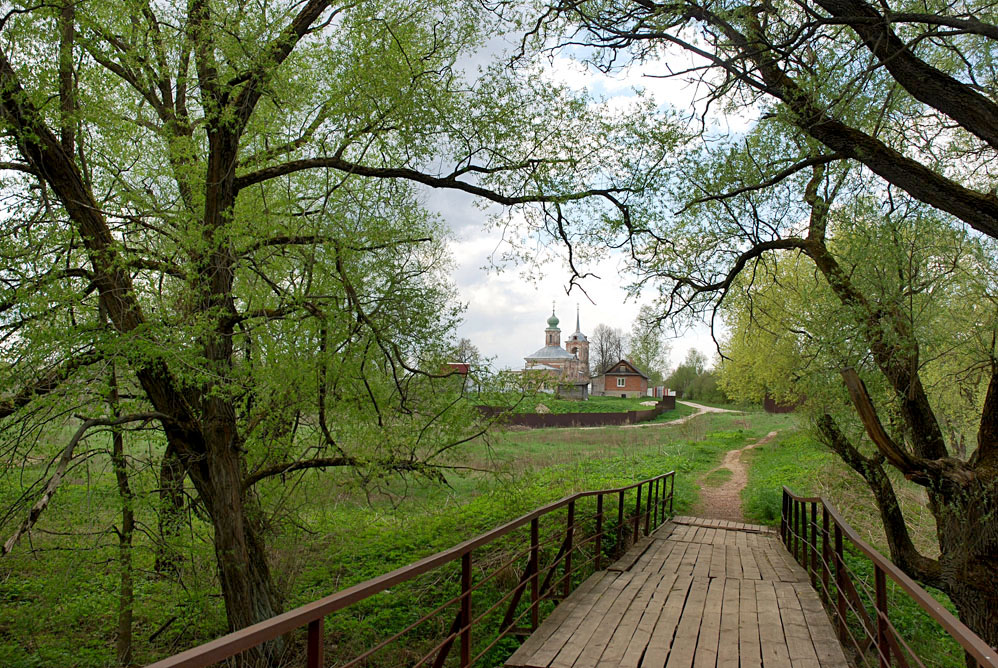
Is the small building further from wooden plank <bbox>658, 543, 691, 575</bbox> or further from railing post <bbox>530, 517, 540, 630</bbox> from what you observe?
railing post <bbox>530, 517, 540, 630</bbox>

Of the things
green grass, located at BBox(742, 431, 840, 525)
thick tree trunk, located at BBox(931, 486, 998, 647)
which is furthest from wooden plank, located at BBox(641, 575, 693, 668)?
green grass, located at BBox(742, 431, 840, 525)

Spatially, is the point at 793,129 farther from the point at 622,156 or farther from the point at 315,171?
the point at 315,171

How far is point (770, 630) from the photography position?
5.76 metres

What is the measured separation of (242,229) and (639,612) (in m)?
5.45

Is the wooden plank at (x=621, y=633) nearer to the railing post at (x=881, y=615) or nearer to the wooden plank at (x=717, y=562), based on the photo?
the wooden plank at (x=717, y=562)

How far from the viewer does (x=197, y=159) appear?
29.8ft

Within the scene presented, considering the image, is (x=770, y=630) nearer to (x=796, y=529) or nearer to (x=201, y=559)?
(x=796, y=529)

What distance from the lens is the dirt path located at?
17.1 m

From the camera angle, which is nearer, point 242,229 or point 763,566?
point 242,229

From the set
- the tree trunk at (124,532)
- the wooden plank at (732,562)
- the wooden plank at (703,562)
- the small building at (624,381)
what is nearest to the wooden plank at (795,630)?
the wooden plank at (732,562)

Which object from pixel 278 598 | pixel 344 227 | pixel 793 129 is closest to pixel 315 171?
pixel 344 227

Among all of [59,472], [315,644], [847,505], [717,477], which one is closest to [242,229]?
[59,472]

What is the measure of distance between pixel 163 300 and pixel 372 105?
3344 millimetres

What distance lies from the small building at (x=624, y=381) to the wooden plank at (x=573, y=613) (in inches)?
3030
